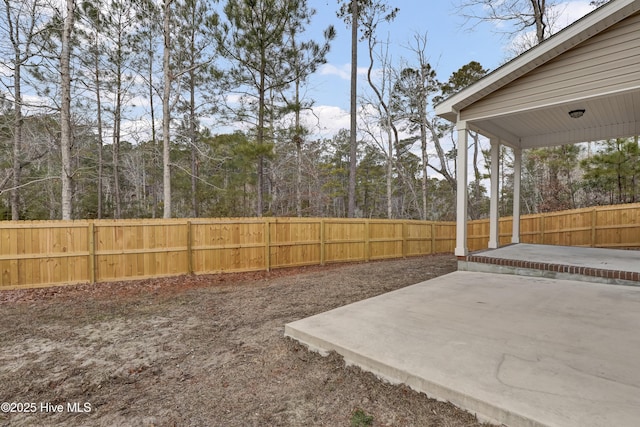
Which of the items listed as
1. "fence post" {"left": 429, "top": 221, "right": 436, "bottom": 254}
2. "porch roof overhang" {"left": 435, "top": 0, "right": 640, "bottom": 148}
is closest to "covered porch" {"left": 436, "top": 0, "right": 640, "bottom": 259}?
"porch roof overhang" {"left": 435, "top": 0, "right": 640, "bottom": 148}

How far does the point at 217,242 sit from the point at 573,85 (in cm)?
712

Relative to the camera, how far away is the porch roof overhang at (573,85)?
3.97m

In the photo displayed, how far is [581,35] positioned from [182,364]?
6470 mm

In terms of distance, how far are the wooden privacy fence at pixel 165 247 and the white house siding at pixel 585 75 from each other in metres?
4.99

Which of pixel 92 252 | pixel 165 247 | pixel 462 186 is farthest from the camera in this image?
pixel 165 247

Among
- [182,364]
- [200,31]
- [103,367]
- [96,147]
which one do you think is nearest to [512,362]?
[182,364]

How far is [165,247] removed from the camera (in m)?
6.26

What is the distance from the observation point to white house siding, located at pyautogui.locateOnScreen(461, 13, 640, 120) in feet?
13.0

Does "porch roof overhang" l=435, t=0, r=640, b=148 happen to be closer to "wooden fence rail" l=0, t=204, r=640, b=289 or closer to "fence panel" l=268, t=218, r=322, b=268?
"wooden fence rail" l=0, t=204, r=640, b=289

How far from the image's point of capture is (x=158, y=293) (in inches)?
203

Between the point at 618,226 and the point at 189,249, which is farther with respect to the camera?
the point at 618,226

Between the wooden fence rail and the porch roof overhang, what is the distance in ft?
12.1

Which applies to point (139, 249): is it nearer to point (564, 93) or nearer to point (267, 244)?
point (267, 244)

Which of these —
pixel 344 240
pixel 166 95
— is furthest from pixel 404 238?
pixel 166 95
